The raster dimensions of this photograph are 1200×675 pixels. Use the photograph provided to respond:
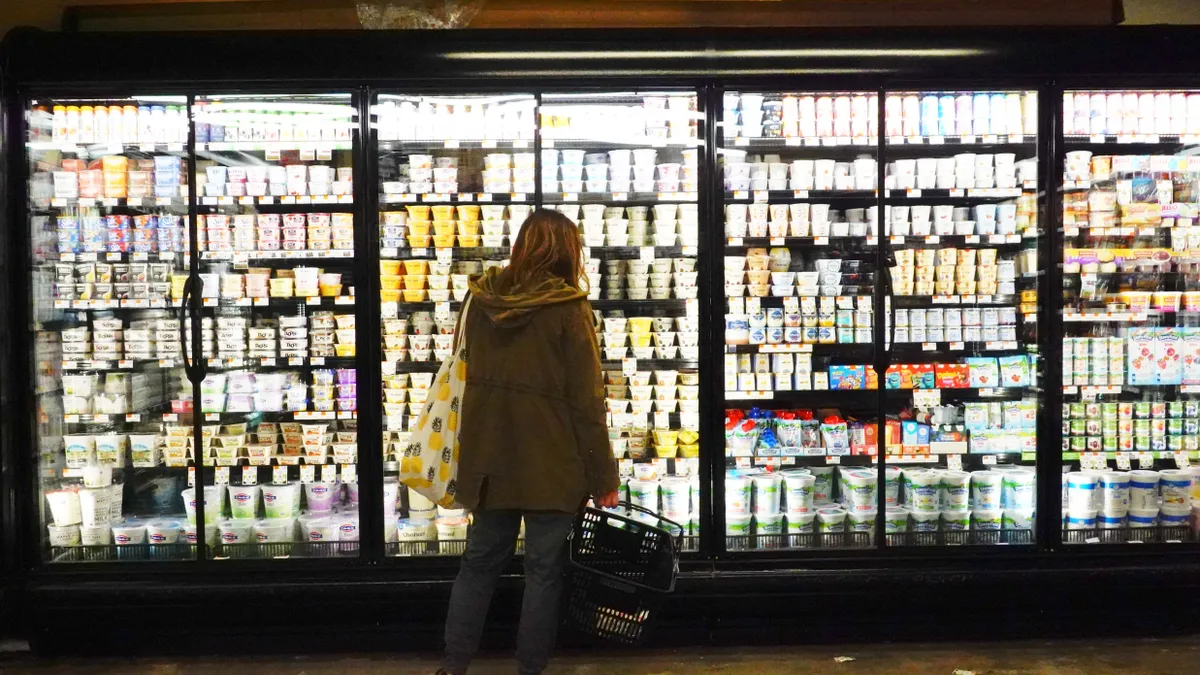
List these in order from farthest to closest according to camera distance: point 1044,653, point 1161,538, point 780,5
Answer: point 780,5 < point 1161,538 < point 1044,653

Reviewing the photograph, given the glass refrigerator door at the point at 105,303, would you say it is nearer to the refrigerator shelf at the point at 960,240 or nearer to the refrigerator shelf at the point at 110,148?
the refrigerator shelf at the point at 110,148

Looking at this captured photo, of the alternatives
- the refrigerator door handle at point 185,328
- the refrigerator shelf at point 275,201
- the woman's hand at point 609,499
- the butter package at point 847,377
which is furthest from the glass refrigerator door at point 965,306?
the refrigerator door handle at point 185,328

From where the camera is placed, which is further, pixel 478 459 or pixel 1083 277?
pixel 1083 277

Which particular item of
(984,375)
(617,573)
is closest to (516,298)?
(617,573)

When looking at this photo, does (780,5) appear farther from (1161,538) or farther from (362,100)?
(1161,538)

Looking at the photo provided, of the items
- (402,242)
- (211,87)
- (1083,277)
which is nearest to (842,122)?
(1083,277)

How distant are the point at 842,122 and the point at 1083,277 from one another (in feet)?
4.16

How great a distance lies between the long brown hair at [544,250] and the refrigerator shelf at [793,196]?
3.64 feet

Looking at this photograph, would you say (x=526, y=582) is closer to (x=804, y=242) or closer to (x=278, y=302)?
(x=278, y=302)

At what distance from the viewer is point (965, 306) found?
4.05 metres

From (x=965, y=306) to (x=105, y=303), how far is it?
3.85 meters

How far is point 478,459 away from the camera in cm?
282

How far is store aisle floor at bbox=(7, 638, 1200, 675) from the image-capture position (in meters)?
3.41

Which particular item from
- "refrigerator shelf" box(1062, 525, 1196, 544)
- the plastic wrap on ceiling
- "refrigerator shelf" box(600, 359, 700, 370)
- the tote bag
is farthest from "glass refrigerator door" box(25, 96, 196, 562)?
"refrigerator shelf" box(1062, 525, 1196, 544)
